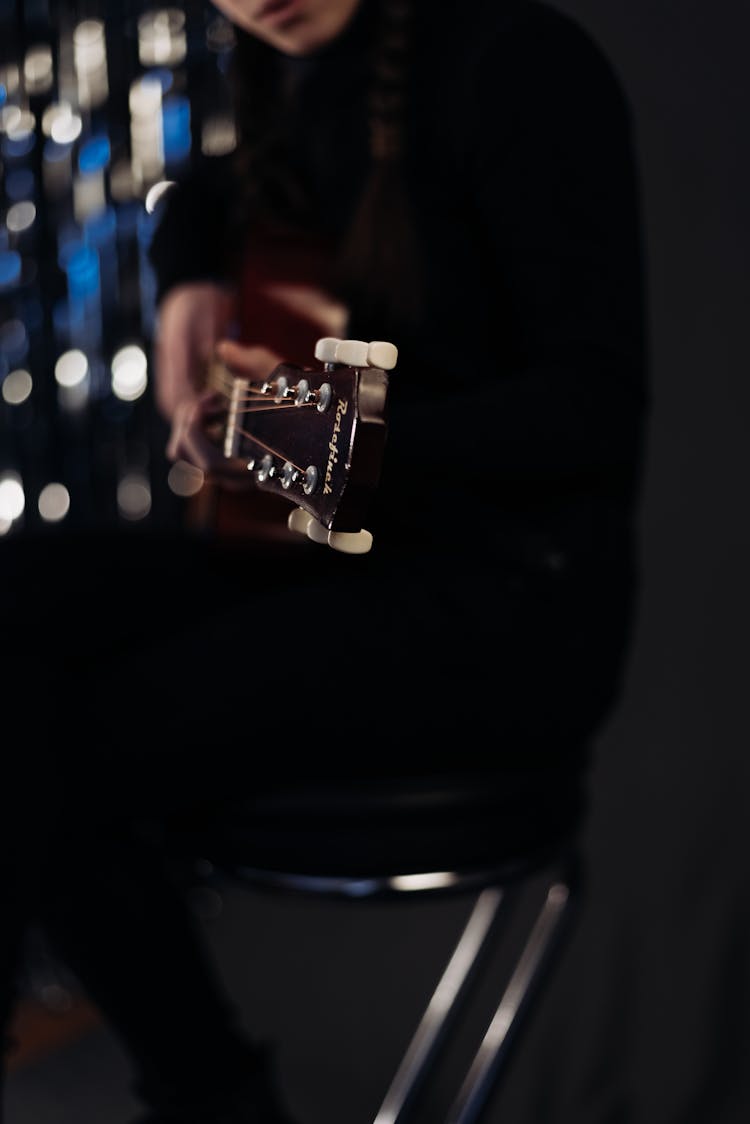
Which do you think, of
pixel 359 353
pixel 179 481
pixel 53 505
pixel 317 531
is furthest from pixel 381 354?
pixel 53 505

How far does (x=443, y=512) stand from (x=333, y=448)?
30 cm

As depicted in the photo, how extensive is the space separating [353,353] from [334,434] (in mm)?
38

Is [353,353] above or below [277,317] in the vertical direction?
above

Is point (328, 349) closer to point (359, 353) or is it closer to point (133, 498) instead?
point (359, 353)

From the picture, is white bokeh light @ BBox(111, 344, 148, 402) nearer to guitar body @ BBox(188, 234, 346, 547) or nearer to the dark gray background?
guitar body @ BBox(188, 234, 346, 547)

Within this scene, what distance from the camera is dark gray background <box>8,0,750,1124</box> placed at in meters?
1.04

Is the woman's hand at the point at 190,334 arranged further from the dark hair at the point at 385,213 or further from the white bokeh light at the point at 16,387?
the white bokeh light at the point at 16,387

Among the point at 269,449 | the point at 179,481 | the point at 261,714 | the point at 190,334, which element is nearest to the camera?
the point at 269,449

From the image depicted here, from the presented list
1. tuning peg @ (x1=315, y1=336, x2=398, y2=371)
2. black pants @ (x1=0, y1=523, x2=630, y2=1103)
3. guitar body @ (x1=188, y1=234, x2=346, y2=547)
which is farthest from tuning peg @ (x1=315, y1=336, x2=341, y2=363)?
guitar body @ (x1=188, y1=234, x2=346, y2=547)

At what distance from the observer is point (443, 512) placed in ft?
2.49

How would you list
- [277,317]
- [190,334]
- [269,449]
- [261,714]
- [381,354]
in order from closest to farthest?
[381,354]
[269,449]
[261,714]
[277,317]
[190,334]

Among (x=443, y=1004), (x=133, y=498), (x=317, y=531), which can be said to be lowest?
(x=443, y=1004)

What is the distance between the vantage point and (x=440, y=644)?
717 mm

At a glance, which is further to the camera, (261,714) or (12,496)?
(12,496)
